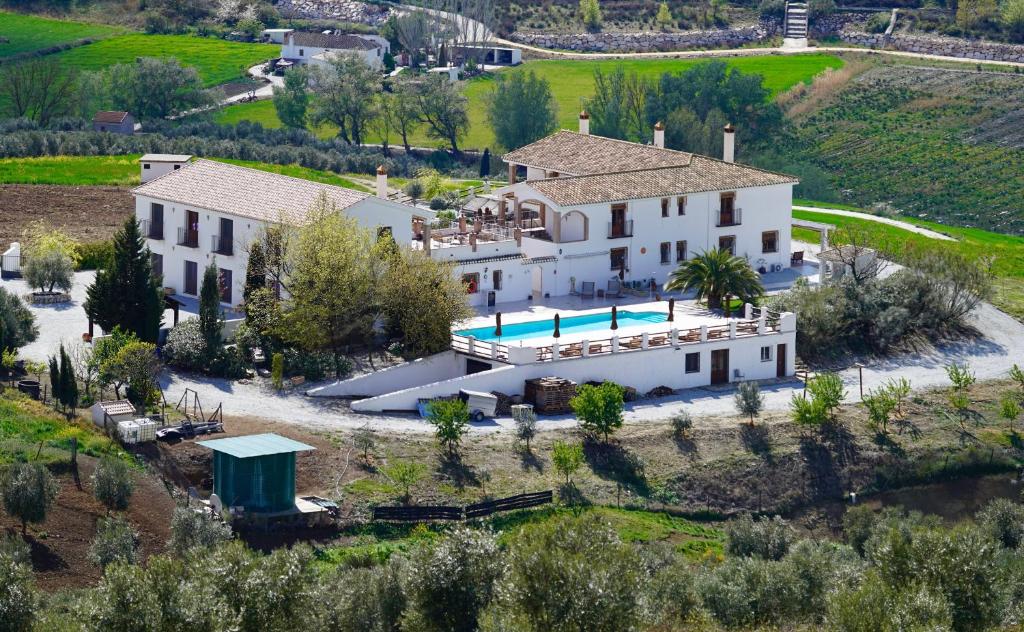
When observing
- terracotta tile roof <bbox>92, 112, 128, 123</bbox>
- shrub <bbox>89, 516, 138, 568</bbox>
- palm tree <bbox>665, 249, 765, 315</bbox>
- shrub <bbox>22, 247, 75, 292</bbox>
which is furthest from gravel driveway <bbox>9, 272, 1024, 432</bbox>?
terracotta tile roof <bbox>92, 112, 128, 123</bbox>

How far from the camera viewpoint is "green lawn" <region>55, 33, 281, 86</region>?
374 ft

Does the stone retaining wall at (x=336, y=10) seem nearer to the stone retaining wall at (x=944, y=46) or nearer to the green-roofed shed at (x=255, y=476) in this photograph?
the stone retaining wall at (x=944, y=46)

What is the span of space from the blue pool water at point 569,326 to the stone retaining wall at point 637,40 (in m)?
67.0

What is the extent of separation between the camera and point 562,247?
212 ft

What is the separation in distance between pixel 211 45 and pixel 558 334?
68976 mm

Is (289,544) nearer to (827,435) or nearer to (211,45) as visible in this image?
(827,435)

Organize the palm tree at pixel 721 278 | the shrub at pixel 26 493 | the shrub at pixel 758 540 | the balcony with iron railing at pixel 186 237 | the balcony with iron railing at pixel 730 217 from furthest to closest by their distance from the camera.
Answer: the balcony with iron railing at pixel 730 217 < the balcony with iron railing at pixel 186 237 < the palm tree at pixel 721 278 < the shrub at pixel 758 540 < the shrub at pixel 26 493

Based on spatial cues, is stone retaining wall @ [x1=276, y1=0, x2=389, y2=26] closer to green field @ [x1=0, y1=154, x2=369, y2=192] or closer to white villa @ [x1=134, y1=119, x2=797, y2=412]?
green field @ [x1=0, y1=154, x2=369, y2=192]

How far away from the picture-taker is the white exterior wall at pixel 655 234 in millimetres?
64875

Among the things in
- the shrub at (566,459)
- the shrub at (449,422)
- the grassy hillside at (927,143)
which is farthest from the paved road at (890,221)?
the shrub at (449,422)

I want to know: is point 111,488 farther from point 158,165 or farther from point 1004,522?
point 158,165

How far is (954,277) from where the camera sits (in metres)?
64.3

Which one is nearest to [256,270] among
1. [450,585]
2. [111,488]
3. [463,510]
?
[463,510]

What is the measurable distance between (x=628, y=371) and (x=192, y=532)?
1697 cm
